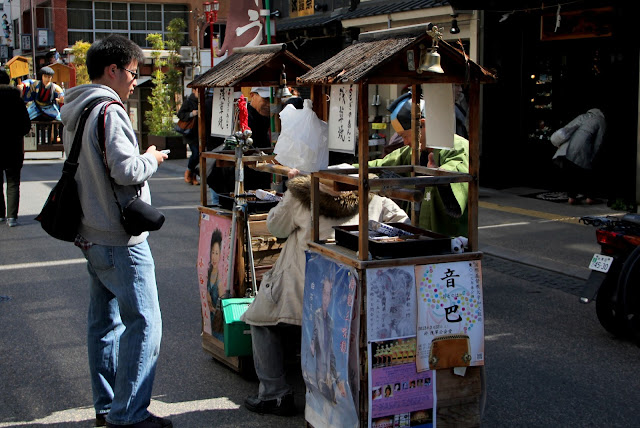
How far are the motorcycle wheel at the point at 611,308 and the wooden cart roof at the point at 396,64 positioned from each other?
7.95 feet

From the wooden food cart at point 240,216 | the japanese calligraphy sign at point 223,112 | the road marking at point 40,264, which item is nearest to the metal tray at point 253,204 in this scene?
the wooden food cart at point 240,216

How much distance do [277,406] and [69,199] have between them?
1.62 metres

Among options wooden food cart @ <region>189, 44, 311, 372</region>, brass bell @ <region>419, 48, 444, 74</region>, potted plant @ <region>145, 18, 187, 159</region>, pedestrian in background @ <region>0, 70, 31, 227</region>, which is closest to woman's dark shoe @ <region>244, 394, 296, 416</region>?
wooden food cart @ <region>189, 44, 311, 372</region>

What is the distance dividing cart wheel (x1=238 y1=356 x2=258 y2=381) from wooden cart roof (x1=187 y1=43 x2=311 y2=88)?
1.73 meters

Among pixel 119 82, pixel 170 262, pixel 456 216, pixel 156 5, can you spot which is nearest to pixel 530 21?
pixel 170 262

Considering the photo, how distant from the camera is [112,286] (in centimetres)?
396

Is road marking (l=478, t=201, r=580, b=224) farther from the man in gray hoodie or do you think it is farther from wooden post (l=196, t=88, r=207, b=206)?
the man in gray hoodie

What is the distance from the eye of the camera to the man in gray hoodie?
3871 millimetres

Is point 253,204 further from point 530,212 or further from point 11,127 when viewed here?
point 530,212

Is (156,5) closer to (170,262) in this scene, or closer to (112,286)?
(170,262)

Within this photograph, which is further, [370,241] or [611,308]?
[611,308]

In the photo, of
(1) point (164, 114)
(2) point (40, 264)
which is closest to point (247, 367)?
(2) point (40, 264)

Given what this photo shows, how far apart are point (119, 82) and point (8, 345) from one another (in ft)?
8.97

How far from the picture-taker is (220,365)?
541cm
